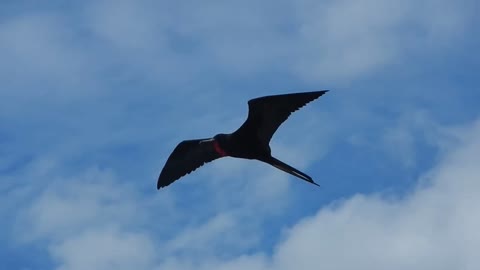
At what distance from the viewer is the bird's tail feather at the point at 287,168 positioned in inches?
490

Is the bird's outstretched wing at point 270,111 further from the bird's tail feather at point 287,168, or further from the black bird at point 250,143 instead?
the bird's tail feather at point 287,168

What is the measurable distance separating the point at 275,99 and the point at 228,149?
→ 1.28 metres

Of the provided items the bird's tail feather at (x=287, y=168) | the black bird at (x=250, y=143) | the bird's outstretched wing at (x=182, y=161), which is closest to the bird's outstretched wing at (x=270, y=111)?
the black bird at (x=250, y=143)

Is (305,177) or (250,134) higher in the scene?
(250,134)

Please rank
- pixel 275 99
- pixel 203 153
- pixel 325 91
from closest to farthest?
pixel 325 91
pixel 275 99
pixel 203 153

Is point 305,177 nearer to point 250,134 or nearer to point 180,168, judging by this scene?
point 250,134

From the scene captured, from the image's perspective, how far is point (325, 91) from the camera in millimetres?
11992

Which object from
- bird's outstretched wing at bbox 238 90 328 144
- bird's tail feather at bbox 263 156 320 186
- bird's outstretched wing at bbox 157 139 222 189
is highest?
bird's outstretched wing at bbox 157 139 222 189

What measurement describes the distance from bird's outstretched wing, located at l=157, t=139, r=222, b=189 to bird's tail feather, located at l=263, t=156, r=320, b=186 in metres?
1.46

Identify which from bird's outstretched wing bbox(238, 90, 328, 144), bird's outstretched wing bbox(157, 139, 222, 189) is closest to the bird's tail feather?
bird's outstretched wing bbox(238, 90, 328, 144)

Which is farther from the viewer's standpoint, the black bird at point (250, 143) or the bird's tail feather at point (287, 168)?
the black bird at point (250, 143)

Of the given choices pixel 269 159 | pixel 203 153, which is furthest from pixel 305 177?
pixel 203 153

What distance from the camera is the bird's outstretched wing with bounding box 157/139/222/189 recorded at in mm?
14555

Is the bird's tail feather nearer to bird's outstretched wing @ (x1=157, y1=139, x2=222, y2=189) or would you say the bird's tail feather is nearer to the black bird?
the black bird
